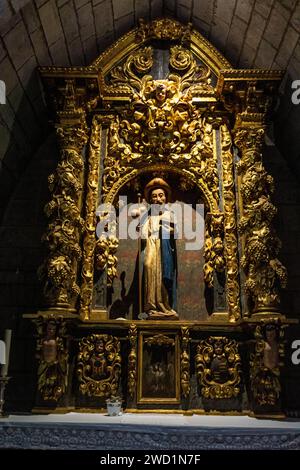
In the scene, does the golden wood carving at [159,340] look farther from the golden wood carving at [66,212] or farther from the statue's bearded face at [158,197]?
the statue's bearded face at [158,197]

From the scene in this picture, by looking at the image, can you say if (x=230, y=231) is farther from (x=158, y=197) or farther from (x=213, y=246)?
(x=158, y=197)

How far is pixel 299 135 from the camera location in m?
6.11

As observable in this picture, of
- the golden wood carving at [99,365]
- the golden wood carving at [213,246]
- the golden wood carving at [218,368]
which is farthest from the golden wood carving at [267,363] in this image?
the golden wood carving at [99,365]

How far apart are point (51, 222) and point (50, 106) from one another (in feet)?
6.73

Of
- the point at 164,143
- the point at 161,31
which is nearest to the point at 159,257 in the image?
the point at 164,143

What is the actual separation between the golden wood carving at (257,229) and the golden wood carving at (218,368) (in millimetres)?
631

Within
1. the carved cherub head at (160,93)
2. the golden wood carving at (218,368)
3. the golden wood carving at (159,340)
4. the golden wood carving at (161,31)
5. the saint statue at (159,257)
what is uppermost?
the golden wood carving at (161,31)

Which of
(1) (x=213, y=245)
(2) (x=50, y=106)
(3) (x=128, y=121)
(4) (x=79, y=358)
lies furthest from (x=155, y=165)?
Result: (4) (x=79, y=358)

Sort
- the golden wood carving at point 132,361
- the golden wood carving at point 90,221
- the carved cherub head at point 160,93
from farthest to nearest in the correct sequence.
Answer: the carved cherub head at point 160,93, the golden wood carving at point 90,221, the golden wood carving at point 132,361

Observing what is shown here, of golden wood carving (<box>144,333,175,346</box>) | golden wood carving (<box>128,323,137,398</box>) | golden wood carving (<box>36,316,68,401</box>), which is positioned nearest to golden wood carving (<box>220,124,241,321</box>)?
golden wood carving (<box>144,333,175,346</box>)

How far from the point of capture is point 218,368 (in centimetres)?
510

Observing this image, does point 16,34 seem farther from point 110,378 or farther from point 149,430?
point 149,430

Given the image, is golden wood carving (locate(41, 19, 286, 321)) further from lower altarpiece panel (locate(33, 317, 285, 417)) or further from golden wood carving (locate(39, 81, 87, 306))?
lower altarpiece panel (locate(33, 317, 285, 417))

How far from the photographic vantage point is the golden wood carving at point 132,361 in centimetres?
498
